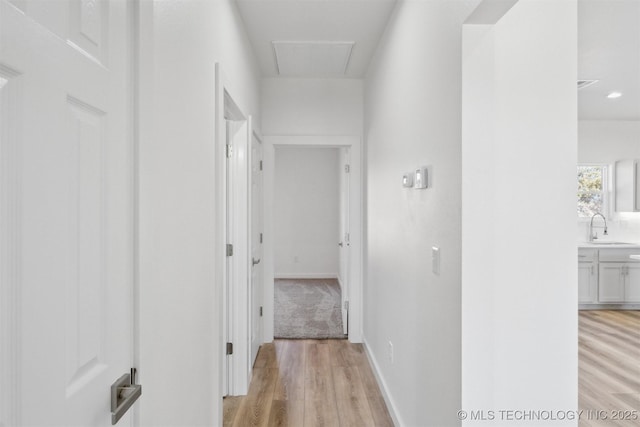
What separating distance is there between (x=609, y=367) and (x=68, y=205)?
412cm

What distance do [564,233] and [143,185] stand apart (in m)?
1.43

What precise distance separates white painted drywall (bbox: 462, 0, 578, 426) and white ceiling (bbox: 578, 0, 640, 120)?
4.65ft

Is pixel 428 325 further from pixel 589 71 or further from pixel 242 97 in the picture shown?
pixel 589 71

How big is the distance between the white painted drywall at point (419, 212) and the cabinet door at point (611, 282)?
12.5ft

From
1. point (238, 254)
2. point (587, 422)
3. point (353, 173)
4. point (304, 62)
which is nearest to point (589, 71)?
point (353, 173)

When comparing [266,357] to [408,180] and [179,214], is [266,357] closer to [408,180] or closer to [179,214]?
[408,180]

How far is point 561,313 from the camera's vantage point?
1421mm

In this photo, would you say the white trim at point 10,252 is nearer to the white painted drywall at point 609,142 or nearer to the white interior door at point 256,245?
the white interior door at point 256,245

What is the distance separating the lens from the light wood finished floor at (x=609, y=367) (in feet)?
8.56

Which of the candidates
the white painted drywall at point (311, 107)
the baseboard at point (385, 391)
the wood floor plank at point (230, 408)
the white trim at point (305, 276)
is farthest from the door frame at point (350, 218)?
the white trim at point (305, 276)

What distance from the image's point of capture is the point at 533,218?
1.42 m

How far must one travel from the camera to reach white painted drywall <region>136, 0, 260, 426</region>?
110cm

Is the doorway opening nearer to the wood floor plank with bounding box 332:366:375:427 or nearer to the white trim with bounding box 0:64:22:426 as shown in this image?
the wood floor plank with bounding box 332:366:375:427

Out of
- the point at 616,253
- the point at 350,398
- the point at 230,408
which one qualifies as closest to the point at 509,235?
the point at 350,398
